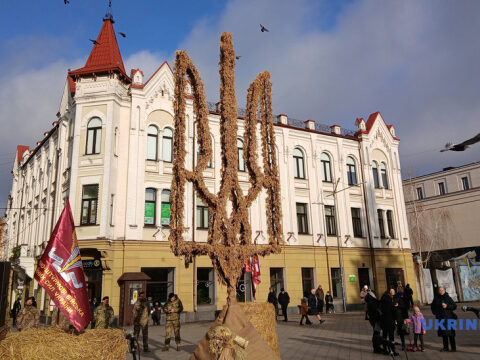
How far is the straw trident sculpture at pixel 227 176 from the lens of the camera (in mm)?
10008

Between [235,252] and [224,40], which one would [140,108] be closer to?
[224,40]

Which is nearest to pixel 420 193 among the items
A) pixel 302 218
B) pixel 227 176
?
pixel 302 218

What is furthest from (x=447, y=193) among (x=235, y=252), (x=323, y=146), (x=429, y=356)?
(x=235, y=252)

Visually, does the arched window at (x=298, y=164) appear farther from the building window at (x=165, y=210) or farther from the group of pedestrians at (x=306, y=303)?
the building window at (x=165, y=210)

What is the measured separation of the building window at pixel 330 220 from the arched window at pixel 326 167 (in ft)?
7.28

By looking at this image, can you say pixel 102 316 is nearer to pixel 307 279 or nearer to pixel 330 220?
pixel 307 279

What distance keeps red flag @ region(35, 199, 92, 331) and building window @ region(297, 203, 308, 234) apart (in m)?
21.4

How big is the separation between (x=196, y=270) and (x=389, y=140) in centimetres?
2028

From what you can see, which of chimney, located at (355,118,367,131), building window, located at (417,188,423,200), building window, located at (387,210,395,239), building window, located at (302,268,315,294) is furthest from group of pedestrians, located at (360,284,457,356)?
building window, located at (417,188,423,200)

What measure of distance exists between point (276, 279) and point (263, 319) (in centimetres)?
1636

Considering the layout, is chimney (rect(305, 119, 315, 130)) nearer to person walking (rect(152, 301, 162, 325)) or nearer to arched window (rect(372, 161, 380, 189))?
arched window (rect(372, 161, 380, 189))

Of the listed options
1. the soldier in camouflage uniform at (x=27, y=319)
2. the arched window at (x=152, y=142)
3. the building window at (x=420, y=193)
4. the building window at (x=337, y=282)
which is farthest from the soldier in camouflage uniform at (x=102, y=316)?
the building window at (x=420, y=193)

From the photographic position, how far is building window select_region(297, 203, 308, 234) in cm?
2709

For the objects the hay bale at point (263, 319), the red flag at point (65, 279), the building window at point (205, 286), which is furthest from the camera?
the building window at point (205, 286)
